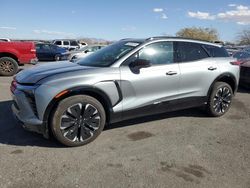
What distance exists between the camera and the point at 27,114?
170 inches

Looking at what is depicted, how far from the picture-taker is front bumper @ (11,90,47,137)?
13.9 ft

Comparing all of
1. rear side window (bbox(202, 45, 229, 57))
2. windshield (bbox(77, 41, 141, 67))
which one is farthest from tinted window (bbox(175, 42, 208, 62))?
windshield (bbox(77, 41, 141, 67))

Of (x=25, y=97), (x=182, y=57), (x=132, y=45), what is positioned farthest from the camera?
(x=182, y=57)

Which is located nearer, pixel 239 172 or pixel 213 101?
pixel 239 172

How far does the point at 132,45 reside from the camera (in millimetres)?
5207

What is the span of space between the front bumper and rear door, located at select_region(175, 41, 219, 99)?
2701mm

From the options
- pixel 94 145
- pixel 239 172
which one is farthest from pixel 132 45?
pixel 239 172

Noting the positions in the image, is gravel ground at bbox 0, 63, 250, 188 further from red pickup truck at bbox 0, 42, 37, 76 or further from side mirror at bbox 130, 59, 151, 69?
red pickup truck at bbox 0, 42, 37, 76

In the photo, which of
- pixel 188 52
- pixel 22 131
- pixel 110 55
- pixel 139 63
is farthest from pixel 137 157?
pixel 188 52

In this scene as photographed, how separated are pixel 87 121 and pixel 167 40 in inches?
85.8

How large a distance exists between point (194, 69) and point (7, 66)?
844cm

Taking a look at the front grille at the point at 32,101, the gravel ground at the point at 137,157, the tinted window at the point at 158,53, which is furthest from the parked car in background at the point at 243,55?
the front grille at the point at 32,101

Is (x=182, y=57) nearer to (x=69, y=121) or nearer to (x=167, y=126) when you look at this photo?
(x=167, y=126)

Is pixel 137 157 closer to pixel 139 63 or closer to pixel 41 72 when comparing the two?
pixel 139 63
